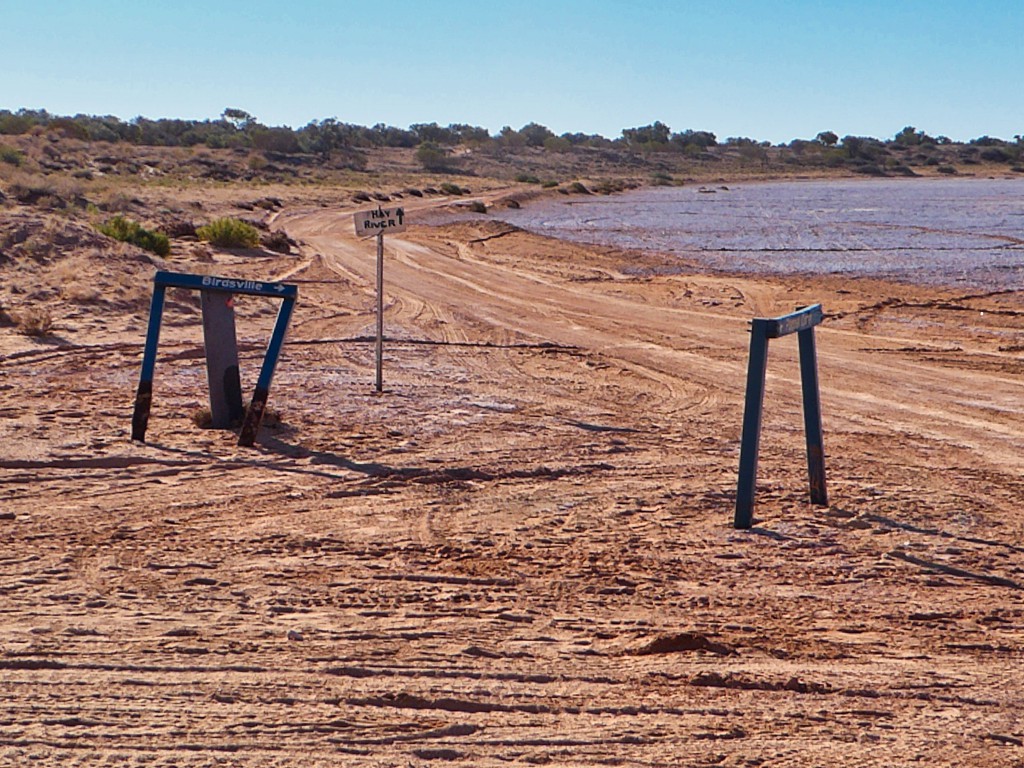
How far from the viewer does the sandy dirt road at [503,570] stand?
4785 millimetres

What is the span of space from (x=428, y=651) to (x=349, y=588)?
103 cm

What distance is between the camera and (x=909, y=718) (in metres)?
4.93

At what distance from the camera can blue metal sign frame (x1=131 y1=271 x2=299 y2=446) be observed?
9781 millimetres

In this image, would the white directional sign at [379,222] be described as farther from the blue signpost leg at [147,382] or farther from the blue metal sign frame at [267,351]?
the blue signpost leg at [147,382]

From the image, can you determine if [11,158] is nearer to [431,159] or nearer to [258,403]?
[258,403]

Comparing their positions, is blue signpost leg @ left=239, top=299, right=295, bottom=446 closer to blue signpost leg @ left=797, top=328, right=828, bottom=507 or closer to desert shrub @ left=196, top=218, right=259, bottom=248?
blue signpost leg @ left=797, top=328, right=828, bottom=507

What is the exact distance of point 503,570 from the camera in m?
6.89

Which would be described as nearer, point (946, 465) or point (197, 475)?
point (197, 475)

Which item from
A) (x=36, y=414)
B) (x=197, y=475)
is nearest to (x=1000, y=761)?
(x=197, y=475)

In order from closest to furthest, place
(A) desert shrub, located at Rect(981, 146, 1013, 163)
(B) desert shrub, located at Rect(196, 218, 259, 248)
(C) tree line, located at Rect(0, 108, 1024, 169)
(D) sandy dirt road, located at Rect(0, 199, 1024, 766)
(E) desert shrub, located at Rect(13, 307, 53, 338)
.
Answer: (D) sandy dirt road, located at Rect(0, 199, 1024, 766) → (E) desert shrub, located at Rect(13, 307, 53, 338) → (B) desert shrub, located at Rect(196, 218, 259, 248) → (C) tree line, located at Rect(0, 108, 1024, 169) → (A) desert shrub, located at Rect(981, 146, 1013, 163)

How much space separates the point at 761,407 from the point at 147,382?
515 cm

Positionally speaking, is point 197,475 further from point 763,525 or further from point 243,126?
point 243,126

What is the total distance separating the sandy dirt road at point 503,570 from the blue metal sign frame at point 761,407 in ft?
0.61

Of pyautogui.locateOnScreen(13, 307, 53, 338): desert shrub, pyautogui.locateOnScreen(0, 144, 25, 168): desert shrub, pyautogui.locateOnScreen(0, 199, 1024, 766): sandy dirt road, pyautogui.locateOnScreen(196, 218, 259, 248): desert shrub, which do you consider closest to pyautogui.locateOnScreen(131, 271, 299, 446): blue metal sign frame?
pyautogui.locateOnScreen(0, 199, 1024, 766): sandy dirt road
